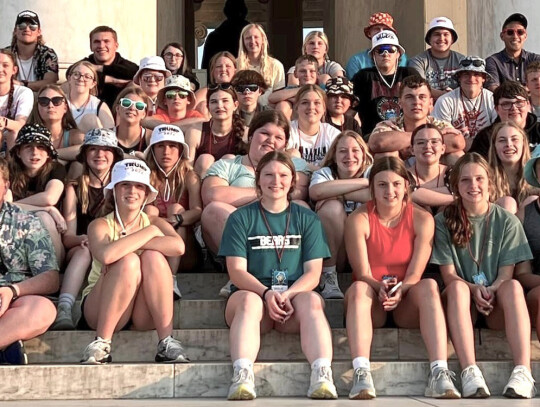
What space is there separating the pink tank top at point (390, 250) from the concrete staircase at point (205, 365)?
443 mm

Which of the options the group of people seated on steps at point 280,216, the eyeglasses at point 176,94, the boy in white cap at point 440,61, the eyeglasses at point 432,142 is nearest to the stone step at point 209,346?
the group of people seated on steps at point 280,216

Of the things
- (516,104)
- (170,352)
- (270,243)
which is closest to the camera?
(170,352)

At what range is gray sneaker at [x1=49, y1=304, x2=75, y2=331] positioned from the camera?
8.23 meters

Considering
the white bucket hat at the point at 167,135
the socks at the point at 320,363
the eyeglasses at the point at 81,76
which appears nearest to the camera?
the socks at the point at 320,363

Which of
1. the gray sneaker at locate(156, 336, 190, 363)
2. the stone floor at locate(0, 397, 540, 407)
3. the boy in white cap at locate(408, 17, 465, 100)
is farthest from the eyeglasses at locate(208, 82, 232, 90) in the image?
the stone floor at locate(0, 397, 540, 407)

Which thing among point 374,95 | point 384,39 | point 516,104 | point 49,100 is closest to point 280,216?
point 516,104

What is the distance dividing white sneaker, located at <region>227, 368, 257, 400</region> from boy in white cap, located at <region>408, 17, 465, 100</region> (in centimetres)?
619

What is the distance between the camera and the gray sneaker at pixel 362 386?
725 cm

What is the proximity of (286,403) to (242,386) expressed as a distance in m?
0.30

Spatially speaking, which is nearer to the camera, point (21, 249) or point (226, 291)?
point (21, 249)

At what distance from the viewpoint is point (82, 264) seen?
869cm

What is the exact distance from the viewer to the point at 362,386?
286 inches

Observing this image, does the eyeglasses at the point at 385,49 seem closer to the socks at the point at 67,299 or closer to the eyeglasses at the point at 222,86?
the eyeglasses at the point at 222,86

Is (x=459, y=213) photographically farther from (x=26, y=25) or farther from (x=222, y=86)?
(x=26, y=25)
